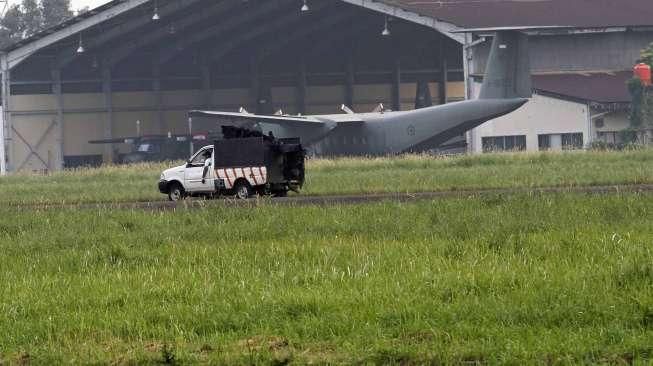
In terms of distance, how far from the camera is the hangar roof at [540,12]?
265ft

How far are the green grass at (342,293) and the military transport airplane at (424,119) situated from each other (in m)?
42.0

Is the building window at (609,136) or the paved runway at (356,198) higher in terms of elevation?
the building window at (609,136)

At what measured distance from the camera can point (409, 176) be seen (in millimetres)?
44281

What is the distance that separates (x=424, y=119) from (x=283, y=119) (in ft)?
26.7

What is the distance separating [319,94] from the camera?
94.3 meters

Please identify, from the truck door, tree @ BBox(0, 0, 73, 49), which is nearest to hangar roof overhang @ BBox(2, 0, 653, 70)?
the truck door

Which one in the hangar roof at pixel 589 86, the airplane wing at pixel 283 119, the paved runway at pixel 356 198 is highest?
the hangar roof at pixel 589 86

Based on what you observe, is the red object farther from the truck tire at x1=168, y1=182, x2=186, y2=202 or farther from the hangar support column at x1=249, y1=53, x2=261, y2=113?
the truck tire at x1=168, y1=182, x2=186, y2=202

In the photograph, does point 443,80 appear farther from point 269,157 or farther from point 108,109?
point 269,157

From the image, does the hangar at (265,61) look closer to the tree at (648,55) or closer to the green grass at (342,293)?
the tree at (648,55)

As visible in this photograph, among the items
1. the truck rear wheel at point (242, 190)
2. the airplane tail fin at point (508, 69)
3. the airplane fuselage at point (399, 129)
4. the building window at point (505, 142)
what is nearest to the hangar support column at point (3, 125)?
the airplane fuselage at point (399, 129)

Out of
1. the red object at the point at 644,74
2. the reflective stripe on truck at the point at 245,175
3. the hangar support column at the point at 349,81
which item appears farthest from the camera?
the hangar support column at the point at 349,81

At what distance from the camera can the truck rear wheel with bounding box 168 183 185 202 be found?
3794 centimetres

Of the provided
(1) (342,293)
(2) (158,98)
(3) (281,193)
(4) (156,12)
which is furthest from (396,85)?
(1) (342,293)
